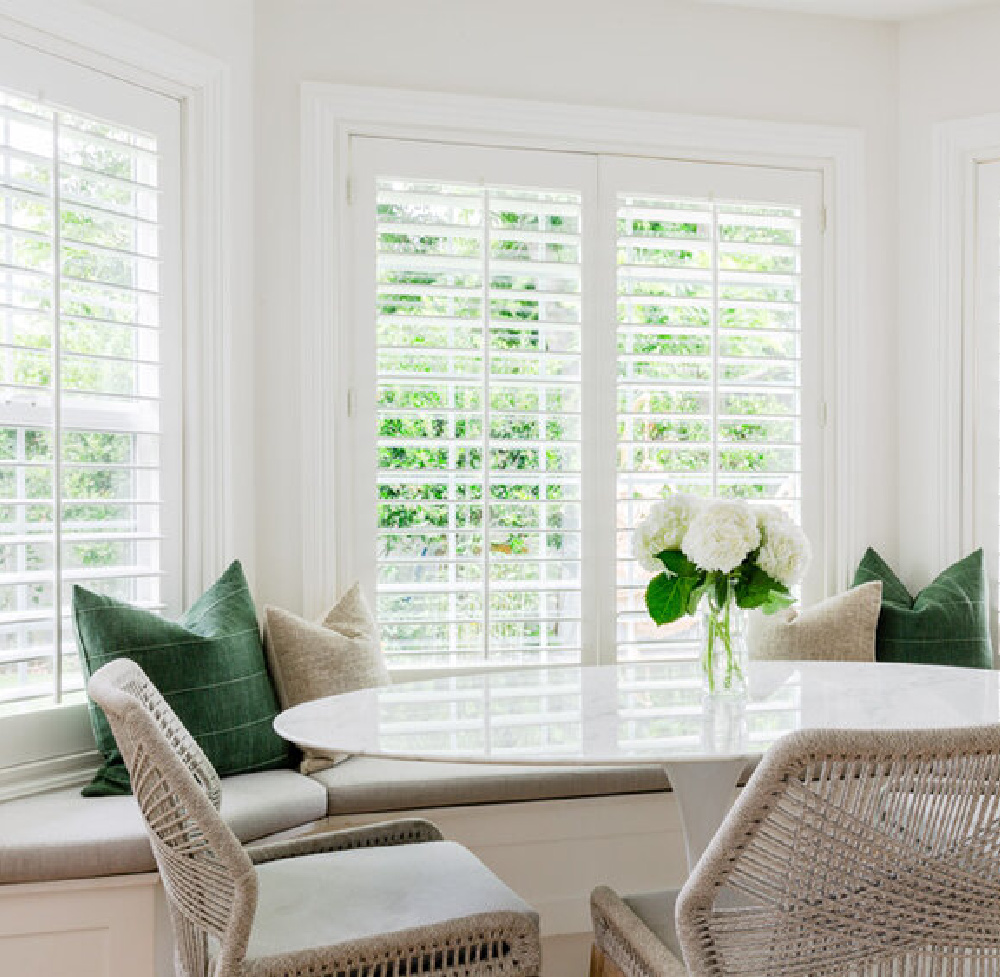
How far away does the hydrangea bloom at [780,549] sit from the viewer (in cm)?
219

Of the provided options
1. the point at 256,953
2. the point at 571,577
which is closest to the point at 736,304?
the point at 571,577

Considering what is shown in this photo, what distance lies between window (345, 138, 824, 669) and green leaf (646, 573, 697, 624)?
1112 millimetres

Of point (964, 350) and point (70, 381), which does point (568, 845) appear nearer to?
point (70, 381)

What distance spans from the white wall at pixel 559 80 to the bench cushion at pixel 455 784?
0.60m

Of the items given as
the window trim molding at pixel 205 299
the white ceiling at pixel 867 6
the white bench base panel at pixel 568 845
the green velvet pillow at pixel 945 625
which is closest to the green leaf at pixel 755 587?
the white bench base panel at pixel 568 845

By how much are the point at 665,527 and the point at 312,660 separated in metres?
1.07

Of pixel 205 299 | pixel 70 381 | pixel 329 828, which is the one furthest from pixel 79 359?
pixel 329 828

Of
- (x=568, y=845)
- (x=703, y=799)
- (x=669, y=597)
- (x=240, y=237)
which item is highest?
(x=240, y=237)

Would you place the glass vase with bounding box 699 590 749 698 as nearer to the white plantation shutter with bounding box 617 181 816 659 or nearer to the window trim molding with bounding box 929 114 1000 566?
the white plantation shutter with bounding box 617 181 816 659

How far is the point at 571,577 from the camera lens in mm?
3408

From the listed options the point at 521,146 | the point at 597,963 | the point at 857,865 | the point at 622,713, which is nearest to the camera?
the point at 857,865

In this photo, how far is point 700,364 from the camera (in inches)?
138

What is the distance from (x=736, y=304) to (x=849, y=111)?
71 cm

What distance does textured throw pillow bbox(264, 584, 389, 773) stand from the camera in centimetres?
290
